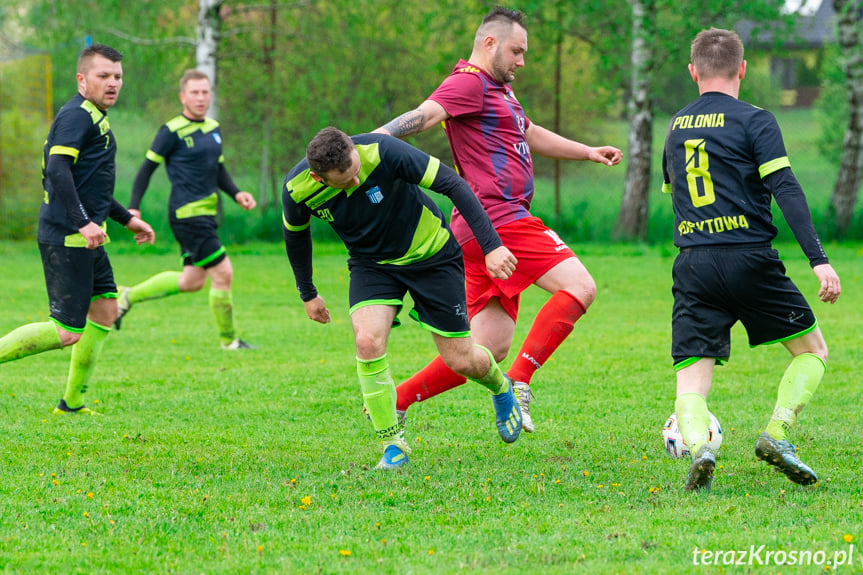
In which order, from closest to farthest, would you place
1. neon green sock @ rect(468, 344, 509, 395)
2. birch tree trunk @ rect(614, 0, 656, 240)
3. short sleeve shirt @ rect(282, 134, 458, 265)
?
short sleeve shirt @ rect(282, 134, 458, 265)
neon green sock @ rect(468, 344, 509, 395)
birch tree trunk @ rect(614, 0, 656, 240)

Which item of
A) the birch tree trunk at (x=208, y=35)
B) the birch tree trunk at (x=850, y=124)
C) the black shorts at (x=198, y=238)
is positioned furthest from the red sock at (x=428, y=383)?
the birch tree trunk at (x=850, y=124)

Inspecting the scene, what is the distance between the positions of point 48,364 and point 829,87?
2769 centimetres

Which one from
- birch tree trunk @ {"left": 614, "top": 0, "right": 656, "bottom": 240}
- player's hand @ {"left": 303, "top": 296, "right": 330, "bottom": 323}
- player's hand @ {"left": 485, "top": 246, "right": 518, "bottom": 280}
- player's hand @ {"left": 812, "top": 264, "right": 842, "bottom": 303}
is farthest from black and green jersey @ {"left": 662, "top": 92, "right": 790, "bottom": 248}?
birch tree trunk @ {"left": 614, "top": 0, "right": 656, "bottom": 240}

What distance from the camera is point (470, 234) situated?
19.7ft

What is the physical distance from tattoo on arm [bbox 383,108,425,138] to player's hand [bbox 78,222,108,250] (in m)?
2.08

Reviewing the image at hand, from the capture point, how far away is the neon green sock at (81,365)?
7059 mm

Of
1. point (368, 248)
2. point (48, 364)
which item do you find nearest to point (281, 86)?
point (48, 364)

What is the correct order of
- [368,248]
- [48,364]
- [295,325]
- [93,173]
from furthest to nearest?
[295,325], [48,364], [93,173], [368,248]

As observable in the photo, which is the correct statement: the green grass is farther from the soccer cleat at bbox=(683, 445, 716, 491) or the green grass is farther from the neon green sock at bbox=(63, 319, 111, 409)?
the neon green sock at bbox=(63, 319, 111, 409)

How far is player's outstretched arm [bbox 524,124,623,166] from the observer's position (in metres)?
6.45

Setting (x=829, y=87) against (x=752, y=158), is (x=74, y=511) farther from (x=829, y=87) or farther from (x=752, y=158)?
(x=829, y=87)

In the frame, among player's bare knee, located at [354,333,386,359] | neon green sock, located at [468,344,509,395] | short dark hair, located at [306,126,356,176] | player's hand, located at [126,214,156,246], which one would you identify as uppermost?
short dark hair, located at [306,126,356,176]

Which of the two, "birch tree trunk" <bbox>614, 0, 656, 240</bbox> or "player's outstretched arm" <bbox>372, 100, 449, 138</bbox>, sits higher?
"player's outstretched arm" <bbox>372, 100, 449, 138</bbox>

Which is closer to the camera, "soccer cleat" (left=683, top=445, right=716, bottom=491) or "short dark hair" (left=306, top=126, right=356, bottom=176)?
"soccer cleat" (left=683, top=445, right=716, bottom=491)
